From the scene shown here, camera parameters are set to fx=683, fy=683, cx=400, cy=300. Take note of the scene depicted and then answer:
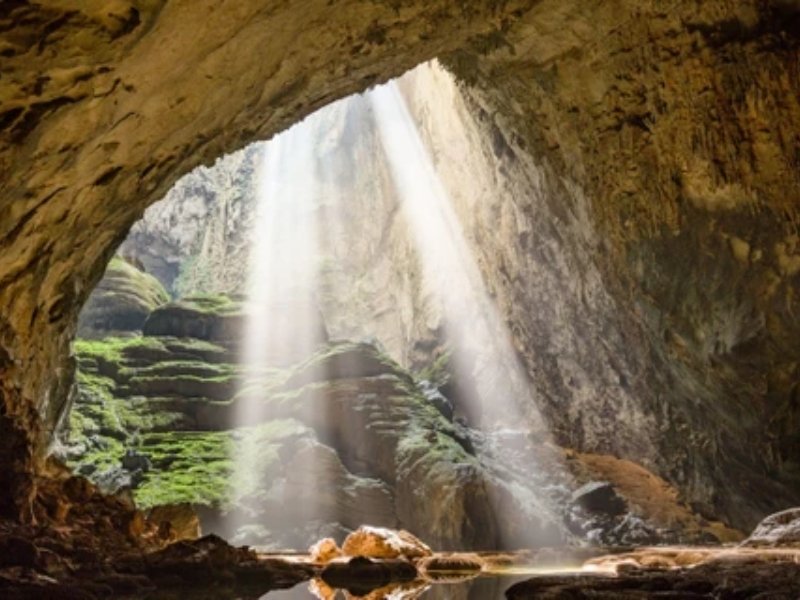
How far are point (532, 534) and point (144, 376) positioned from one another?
52.8 ft

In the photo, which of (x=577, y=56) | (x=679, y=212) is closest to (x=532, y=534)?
(x=679, y=212)

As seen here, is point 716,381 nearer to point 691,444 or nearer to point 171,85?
point 691,444

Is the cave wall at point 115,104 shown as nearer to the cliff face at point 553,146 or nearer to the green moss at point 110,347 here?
the cliff face at point 553,146

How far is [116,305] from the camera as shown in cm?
3391

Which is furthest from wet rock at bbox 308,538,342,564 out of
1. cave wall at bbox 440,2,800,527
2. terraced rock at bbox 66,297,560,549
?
terraced rock at bbox 66,297,560,549

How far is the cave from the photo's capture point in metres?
7.33

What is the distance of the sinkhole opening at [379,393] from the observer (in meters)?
21.1

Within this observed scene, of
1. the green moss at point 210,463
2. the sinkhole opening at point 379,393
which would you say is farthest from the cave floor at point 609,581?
the green moss at point 210,463

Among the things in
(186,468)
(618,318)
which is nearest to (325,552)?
(618,318)

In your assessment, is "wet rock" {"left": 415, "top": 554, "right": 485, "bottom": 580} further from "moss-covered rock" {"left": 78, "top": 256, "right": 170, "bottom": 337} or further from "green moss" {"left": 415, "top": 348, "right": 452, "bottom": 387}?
"moss-covered rock" {"left": 78, "top": 256, "right": 170, "bottom": 337}

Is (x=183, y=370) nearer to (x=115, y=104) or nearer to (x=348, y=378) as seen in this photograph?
(x=348, y=378)

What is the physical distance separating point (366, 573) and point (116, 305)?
28.3 meters

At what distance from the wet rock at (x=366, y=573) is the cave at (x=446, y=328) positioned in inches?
2.7

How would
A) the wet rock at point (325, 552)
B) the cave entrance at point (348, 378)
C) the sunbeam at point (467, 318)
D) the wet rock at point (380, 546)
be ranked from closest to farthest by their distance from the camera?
1. the wet rock at point (380, 546)
2. the wet rock at point (325, 552)
3. the cave entrance at point (348, 378)
4. the sunbeam at point (467, 318)
